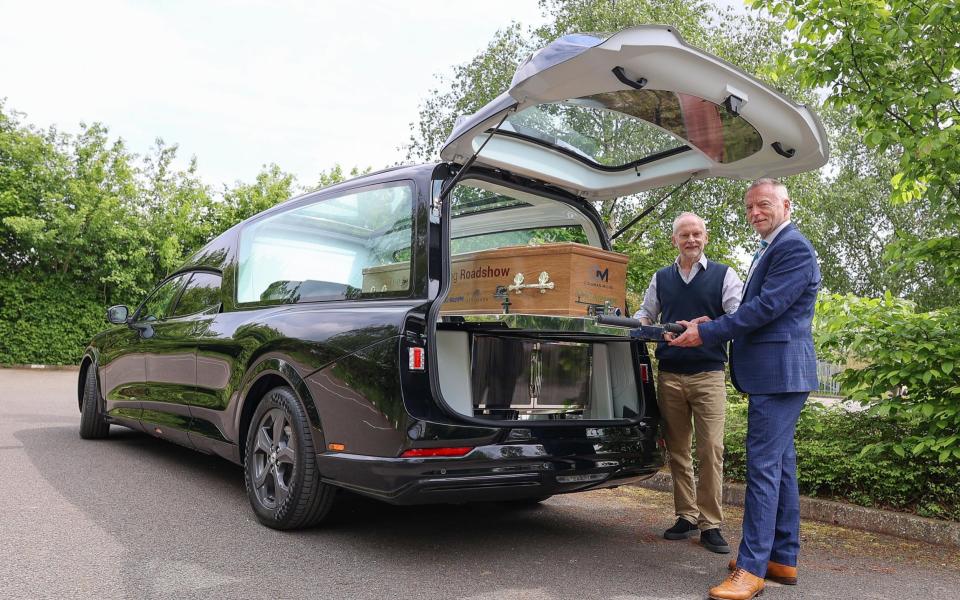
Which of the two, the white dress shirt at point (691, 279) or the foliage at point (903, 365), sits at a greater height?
the white dress shirt at point (691, 279)

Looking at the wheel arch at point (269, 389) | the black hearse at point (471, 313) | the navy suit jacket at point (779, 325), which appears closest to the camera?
the black hearse at point (471, 313)

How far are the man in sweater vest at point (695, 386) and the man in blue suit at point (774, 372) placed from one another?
1.96 ft

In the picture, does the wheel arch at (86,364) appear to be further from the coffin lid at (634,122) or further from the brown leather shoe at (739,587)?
the brown leather shoe at (739,587)

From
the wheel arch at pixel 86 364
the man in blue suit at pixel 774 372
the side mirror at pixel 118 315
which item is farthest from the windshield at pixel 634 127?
the wheel arch at pixel 86 364

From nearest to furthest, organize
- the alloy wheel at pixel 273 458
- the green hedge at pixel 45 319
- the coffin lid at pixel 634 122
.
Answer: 1. the coffin lid at pixel 634 122
2. the alloy wheel at pixel 273 458
3. the green hedge at pixel 45 319

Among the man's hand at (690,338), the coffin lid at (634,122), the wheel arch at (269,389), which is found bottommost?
the wheel arch at (269,389)

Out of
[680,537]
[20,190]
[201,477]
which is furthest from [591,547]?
[20,190]

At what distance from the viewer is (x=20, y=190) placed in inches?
789

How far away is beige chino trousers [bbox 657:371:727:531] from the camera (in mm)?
4230

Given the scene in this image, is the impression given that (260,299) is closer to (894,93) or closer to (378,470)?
(378,470)

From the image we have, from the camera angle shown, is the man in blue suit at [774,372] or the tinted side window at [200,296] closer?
the man in blue suit at [774,372]

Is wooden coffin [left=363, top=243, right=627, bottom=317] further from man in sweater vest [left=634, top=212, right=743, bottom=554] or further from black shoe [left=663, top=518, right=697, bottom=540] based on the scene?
black shoe [left=663, top=518, right=697, bottom=540]

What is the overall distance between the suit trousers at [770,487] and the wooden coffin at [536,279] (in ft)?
3.18

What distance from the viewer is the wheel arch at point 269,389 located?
376 cm
